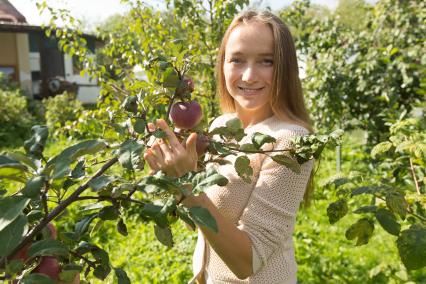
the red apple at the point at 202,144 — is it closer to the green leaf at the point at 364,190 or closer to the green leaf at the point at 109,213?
the green leaf at the point at 109,213

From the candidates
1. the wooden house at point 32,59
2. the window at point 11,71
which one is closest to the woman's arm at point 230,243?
the wooden house at point 32,59

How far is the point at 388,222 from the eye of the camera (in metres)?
1.16

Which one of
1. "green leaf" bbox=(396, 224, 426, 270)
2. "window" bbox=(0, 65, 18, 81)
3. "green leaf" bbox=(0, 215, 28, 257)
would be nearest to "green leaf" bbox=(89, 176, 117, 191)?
"green leaf" bbox=(0, 215, 28, 257)

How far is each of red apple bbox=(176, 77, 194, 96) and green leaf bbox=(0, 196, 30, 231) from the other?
0.38 meters

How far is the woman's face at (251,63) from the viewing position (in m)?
1.38

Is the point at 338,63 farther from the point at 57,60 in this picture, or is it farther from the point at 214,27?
the point at 57,60

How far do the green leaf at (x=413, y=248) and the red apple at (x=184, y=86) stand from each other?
2.05ft

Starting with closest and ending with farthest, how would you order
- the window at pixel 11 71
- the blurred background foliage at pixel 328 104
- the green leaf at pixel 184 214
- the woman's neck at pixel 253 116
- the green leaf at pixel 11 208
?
the green leaf at pixel 11 208 < the green leaf at pixel 184 214 < the woman's neck at pixel 253 116 < the blurred background foliage at pixel 328 104 < the window at pixel 11 71

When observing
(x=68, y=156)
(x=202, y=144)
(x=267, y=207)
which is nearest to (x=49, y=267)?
(x=68, y=156)

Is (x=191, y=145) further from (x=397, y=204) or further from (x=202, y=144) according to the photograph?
(x=397, y=204)

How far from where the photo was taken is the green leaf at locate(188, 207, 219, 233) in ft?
2.14

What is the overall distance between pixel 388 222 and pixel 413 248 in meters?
0.10

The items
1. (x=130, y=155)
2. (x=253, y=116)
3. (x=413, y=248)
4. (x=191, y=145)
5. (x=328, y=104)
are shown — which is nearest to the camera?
(x=130, y=155)

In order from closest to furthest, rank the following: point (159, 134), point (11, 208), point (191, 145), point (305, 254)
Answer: point (11, 208), point (159, 134), point (191, 145), point (305, 254)
